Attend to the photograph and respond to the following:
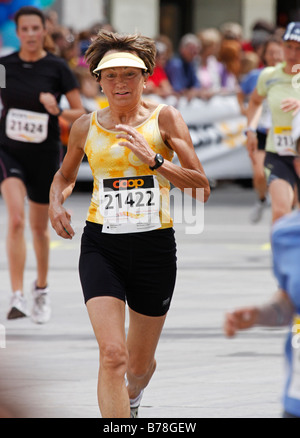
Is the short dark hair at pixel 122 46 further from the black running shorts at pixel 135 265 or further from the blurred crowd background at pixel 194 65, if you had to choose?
the blurred crowd background at pixel 194 65

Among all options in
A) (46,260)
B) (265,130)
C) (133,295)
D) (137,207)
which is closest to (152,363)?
(133,295)

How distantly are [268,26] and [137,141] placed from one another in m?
12.5

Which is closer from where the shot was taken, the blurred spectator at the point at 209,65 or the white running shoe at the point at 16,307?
the white running shoe at the point at 16,307

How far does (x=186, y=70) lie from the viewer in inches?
669

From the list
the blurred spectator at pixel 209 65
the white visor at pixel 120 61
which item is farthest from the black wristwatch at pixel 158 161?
the blurred spectator at pixel 209 65

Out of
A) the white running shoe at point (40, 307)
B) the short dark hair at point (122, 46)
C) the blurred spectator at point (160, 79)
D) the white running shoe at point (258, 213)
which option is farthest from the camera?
the blurred spectator at point (160, 79)

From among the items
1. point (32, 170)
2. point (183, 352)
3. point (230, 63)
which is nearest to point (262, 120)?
point (32, 170)

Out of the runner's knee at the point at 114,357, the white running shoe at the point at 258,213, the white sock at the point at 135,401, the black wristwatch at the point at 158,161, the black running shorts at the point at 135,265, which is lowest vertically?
the white running shoe at the point at 258,213

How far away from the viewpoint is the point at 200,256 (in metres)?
10.5

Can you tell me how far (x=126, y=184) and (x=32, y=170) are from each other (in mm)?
3060

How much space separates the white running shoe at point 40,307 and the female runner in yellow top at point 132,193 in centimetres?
282

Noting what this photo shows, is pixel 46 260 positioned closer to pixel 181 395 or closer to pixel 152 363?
pixel 181 395

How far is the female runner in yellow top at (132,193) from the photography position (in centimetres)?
441

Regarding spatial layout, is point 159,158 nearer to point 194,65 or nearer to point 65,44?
point 65,44
